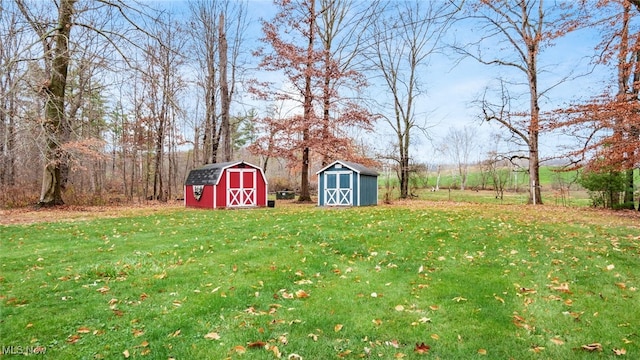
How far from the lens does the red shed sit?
17.8m

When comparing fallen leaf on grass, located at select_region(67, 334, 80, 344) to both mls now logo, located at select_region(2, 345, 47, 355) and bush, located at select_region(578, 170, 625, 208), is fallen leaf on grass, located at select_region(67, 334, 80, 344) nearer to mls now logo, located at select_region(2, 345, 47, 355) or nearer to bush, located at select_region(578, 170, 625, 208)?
mls now logo, located at select_region(2, 345, 47, 355)

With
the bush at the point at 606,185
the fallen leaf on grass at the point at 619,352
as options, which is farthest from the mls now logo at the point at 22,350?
the bush at the point at 606,185

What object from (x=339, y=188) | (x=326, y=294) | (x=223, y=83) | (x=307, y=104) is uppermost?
(x=223, y=83)

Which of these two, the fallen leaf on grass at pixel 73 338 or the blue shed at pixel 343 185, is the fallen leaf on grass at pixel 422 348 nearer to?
the fallen leaf on grass at pixel 73 338

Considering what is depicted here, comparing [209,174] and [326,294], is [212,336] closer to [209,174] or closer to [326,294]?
[326,294]

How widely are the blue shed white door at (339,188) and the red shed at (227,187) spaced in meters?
3.45

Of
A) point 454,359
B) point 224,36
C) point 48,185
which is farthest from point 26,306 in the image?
point 224,36

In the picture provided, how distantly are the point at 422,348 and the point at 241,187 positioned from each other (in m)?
15.7

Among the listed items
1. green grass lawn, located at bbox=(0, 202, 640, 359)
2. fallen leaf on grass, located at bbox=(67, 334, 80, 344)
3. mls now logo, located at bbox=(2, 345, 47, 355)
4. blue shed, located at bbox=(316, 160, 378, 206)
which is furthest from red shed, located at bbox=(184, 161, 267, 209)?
mls now logo, located at bbox=(2, 345, 47, 355)

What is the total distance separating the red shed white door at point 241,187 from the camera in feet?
59.3

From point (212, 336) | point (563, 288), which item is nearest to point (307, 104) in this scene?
point (563, 288)

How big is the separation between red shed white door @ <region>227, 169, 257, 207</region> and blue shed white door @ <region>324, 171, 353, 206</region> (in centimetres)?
379

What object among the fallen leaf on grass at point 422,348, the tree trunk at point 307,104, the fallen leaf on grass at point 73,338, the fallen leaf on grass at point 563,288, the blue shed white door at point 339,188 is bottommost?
the fallen leaf on grass at point 422,348

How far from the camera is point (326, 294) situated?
496cm
